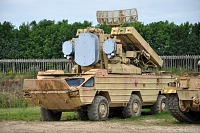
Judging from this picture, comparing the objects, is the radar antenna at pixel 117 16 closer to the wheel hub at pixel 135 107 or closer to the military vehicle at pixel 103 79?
the military vehicle at pixel 103 79

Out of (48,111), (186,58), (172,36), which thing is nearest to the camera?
(48,111)

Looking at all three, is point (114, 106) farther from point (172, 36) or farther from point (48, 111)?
point (172, 36)

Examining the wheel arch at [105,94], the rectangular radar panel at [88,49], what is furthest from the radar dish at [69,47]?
the wheel arch at [105,94]

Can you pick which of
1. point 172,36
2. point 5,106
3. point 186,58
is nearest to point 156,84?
point 5,106

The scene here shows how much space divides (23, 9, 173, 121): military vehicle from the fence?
38.1 feet

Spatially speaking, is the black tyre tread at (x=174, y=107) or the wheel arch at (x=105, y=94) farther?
the wheel arch at (x=105, y=94)

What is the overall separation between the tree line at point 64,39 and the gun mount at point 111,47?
15.8 meters

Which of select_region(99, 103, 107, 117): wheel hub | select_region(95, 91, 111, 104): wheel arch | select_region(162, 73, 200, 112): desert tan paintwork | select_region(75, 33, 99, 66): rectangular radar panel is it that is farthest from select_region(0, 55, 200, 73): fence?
select_region(162, 73, 200, 112): desert tan paintwork

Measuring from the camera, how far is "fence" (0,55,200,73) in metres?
35.2

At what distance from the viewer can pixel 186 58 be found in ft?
115

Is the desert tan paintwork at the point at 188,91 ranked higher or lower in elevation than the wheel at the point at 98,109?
higher

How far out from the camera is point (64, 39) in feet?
129

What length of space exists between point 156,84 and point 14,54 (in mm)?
18704

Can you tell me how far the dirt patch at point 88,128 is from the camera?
1642 cm
